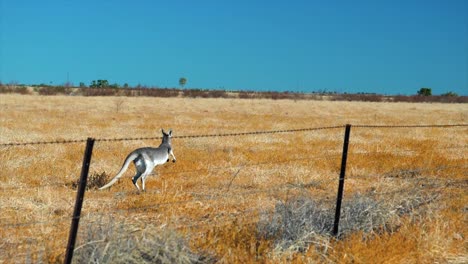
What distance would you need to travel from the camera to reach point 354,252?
5.56 meters

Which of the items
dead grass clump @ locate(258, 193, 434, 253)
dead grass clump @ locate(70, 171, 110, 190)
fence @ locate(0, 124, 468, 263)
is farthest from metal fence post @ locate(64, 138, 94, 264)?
dead grass clump @ locate(70, 171, 110, 190)

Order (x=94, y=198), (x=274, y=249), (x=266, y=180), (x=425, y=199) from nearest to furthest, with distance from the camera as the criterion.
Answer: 1. (x=274, y=249)
2. (x=425, y=199)
3. (x=94, y=198)
4. (x=266, y=180)

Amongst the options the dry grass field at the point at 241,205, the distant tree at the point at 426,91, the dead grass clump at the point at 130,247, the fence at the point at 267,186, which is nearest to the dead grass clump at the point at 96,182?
the dry grass field at the point at 241,205

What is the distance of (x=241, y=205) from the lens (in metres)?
8.47

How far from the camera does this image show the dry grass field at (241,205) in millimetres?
5363

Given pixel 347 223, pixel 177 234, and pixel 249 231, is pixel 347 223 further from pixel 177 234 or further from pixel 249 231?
pixel 177 234

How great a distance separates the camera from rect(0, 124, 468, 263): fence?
6289 millimetres

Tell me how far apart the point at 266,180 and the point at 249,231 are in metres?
4.75

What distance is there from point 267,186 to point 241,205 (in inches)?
75.2

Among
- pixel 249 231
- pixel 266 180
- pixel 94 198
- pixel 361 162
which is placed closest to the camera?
pixel 249 231

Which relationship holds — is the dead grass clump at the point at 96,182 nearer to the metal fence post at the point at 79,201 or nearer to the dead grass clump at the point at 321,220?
the dead grass clump at the point at 321,220

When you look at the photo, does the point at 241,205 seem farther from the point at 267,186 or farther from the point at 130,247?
the point at 130,247

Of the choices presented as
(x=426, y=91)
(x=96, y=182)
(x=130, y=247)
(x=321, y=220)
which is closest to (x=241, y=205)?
(x=321, y=220)

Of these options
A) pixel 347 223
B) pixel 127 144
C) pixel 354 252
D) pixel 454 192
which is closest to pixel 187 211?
pixel 347 223
